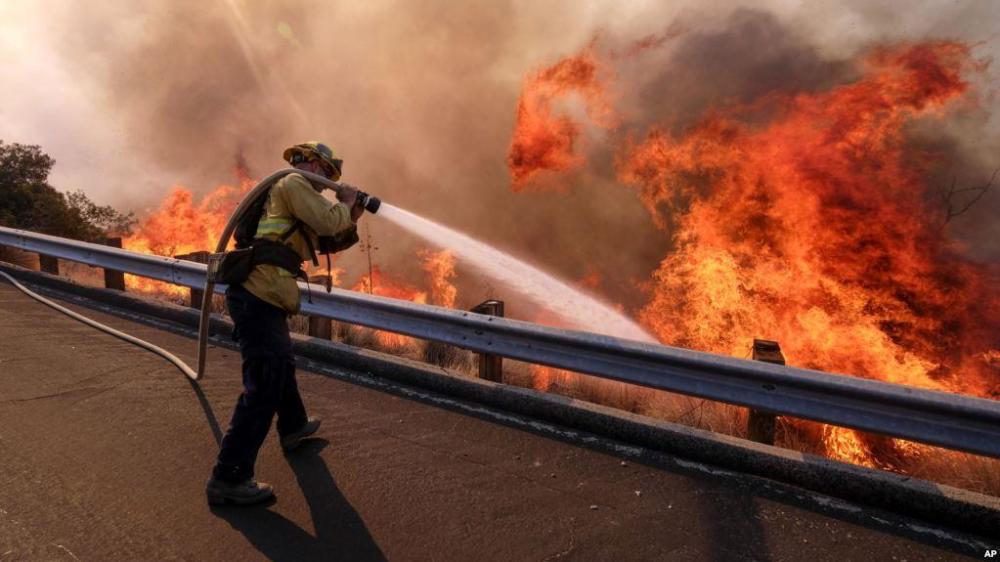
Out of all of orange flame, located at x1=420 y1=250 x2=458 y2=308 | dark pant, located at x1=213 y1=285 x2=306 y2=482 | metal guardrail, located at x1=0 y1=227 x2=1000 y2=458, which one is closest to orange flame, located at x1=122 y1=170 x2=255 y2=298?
orange flame, located at x1=420 y1=250 x2=458 y2=308

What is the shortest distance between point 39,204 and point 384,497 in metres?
14.9

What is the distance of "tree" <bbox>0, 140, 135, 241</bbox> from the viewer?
13422 mm

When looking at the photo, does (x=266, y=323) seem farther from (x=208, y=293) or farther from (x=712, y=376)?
(x=712, y=376)

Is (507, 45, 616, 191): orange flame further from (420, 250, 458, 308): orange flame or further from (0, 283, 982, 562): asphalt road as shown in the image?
(0, 283, 982, 562): asphalt road

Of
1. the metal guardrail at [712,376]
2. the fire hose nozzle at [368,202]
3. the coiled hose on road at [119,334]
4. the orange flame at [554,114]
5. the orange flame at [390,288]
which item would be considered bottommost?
the orange flame at [390,288]

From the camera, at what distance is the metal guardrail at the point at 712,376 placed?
9.14 ft

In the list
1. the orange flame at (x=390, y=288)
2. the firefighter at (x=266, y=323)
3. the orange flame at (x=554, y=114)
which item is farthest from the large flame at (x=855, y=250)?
the orange flame at (x=390, y=288)

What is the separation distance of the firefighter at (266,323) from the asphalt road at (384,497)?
18 cm

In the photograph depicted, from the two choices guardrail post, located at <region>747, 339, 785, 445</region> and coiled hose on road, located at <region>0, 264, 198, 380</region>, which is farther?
coiled hose on road, located at <region>0, 264, 198, 380</region>

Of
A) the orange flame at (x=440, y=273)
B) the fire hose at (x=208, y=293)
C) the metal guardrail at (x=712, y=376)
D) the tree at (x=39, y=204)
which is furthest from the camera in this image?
the orange flame at (x=440, y=273)

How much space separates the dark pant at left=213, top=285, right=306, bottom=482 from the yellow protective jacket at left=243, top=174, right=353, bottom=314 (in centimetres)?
10

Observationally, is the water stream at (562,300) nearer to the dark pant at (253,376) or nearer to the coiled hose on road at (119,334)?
the coiled hose on road at (119,334)

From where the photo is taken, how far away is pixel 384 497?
2.98 meters

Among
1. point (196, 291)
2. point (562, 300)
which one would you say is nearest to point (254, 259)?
point (196, 291)
